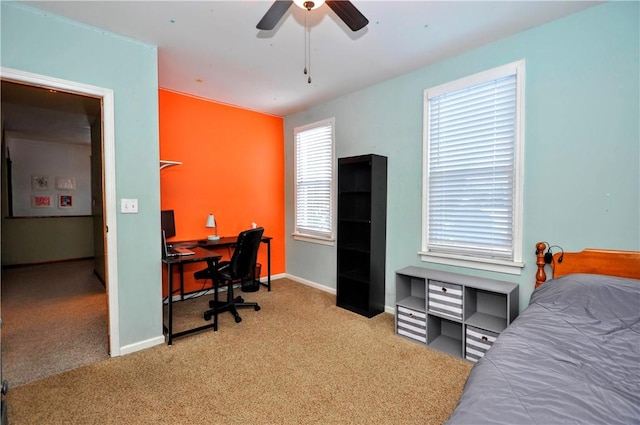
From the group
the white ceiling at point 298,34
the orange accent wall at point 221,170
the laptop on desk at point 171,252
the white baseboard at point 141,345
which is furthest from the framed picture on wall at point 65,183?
the white baseboard at point 141,345

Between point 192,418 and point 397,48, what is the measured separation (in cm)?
319

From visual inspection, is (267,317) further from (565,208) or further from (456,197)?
(565,208)

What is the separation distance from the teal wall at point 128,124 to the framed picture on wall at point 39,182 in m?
5.51

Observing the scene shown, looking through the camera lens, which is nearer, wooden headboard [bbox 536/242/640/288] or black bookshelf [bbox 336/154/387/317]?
wooden headboard [bbox 536/242/640/288]

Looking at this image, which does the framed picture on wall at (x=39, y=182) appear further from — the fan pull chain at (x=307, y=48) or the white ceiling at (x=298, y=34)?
the fan pull chain at (x=307, y=48)

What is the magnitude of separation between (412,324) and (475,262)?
2.67 ft

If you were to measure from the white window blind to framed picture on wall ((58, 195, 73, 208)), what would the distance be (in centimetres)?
742

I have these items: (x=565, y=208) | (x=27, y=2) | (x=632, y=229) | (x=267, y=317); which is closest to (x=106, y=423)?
(x=267, y=317)

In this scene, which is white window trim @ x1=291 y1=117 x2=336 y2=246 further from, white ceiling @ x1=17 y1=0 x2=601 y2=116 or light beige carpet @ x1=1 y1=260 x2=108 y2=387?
light beige carpet @ x1=1 y1=260 x2=108 y2=387

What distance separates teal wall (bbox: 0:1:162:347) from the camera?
7.18 ft

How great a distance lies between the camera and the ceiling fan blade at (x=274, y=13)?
5.30 ft

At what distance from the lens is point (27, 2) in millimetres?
2039

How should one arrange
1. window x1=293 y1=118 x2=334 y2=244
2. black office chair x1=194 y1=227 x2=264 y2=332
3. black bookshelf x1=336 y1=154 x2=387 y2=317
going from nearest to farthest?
1. black office chair x1=194 y1=227 x2=264 y2=332
2. black bookshelf x1=336 y1=154 x2=387 y2=317
3. window x1=293 y1=118 x2=334 y2=244

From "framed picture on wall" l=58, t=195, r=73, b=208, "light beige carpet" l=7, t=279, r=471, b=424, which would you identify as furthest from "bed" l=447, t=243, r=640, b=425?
"framed picture on wall" l=58, t=195, r=73, b=208
